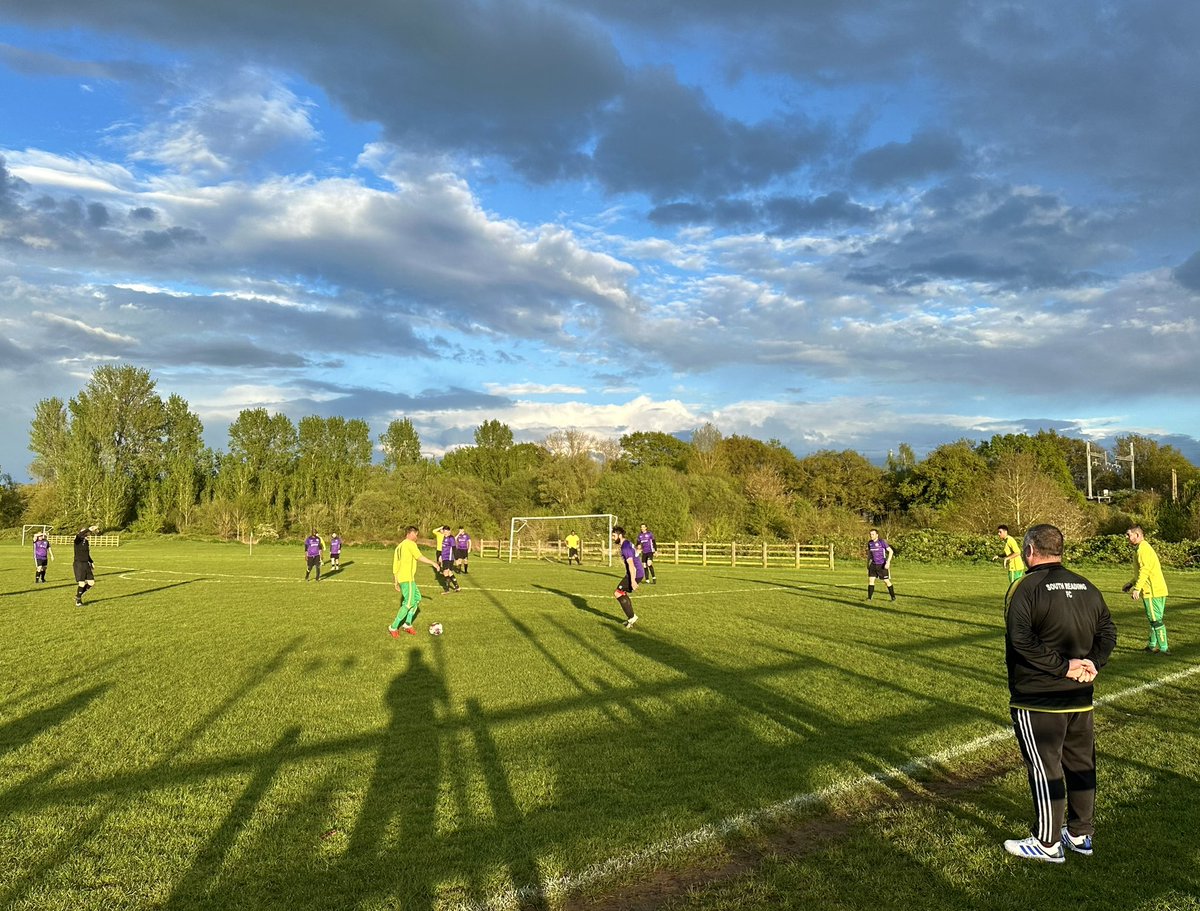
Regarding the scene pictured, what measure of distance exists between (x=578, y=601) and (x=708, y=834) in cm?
1460

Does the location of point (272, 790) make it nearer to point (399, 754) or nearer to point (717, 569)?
point (399, 754)

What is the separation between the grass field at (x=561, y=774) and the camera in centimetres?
430

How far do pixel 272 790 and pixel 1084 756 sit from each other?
5557 millimetres

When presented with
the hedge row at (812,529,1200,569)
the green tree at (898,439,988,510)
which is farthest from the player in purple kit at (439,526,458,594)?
the green tree at (898,439,988,510)

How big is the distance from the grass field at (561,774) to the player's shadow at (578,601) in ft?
10.9

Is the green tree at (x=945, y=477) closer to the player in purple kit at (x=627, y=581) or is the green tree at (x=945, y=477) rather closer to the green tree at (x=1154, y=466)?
the green tree at (x=1154, y=466)

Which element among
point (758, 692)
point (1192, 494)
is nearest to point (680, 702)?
point (758, 692)

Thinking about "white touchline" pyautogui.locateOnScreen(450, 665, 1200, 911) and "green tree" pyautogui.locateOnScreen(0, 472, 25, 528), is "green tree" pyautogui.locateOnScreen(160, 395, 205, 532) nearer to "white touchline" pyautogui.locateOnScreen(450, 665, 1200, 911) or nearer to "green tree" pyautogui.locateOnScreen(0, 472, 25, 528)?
"green tree" pyautogui.locateOnScreen(0, 472, 25, 528)

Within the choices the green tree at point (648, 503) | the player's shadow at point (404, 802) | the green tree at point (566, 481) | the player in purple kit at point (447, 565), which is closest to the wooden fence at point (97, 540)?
the green tree at point (566, 481)

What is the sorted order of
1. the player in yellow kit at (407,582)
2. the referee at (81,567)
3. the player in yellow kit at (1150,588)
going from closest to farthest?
the player in yellow kit at (1150,588)
the player in yellow kit at (407,582)
the referee at (81,567)

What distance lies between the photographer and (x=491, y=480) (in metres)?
84.1

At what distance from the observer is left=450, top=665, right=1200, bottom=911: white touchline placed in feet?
13.6

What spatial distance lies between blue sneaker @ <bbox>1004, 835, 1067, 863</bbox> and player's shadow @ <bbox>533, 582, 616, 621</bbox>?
11.4 meters

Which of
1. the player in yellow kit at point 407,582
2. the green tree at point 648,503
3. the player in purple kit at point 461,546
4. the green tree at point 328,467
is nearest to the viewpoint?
the player in yellow kit at point 407,582
